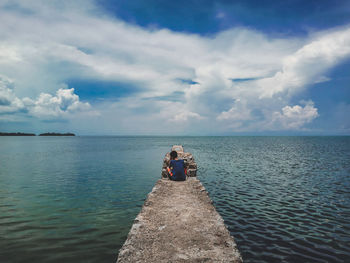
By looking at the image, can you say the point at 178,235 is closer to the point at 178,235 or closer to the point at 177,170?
the point at 178,235

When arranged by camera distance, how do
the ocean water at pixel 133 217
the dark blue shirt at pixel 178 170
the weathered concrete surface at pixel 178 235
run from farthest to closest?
the dark blue shirt at pixel 178 170 → the ocean water at pixel 133 217 → the weathered concrete surface at pixel 178 235

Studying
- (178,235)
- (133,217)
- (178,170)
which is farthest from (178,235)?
(178,170)

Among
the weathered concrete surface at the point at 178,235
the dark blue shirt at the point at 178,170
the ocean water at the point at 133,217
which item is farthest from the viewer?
the dark blue shirt at the point at 178,170

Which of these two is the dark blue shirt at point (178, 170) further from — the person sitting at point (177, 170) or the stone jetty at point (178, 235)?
the stone jetty at point (178, 235)

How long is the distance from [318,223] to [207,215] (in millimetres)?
7768

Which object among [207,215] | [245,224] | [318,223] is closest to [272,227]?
[245,224]

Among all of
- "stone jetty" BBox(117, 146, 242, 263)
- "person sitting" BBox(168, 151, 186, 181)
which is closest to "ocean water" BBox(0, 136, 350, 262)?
"stone jetty" BBox(117, 146, 242, 263)

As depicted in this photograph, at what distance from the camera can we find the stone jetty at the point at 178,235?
17.0 feet

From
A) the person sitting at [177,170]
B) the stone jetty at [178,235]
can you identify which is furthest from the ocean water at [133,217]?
the person sitting at [177,170]

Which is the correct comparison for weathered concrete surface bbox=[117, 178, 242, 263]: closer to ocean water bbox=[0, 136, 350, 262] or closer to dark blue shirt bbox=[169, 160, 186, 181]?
ocean water bbox=[0, 136, 350, 262]

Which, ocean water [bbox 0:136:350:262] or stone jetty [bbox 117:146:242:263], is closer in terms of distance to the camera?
stone jetty [bbox 117:146:242:263]

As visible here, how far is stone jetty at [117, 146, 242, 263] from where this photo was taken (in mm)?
5195

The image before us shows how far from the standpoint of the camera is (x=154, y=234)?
638cm

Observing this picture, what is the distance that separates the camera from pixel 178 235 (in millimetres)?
6273
